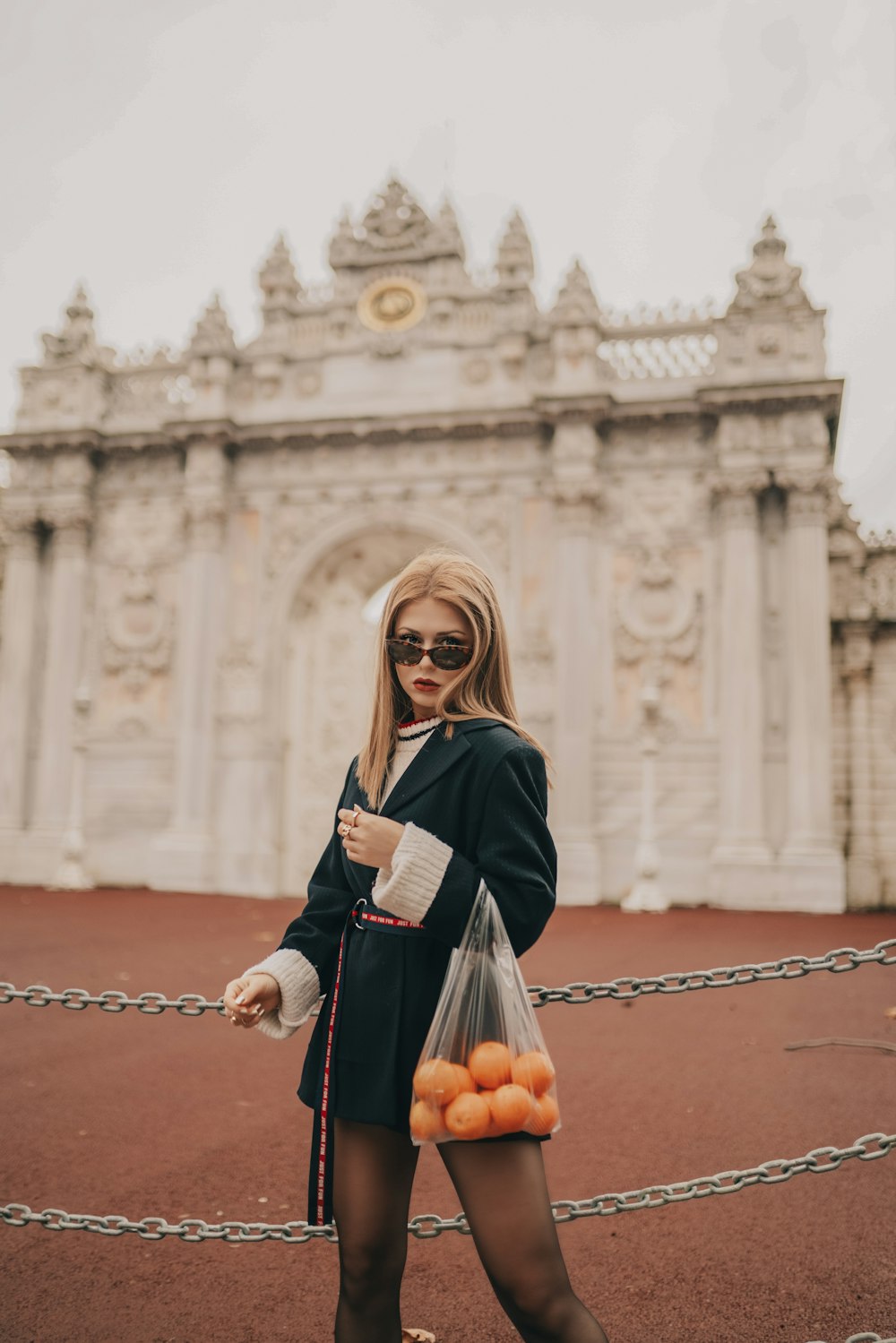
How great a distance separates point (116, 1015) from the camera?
6945 mm

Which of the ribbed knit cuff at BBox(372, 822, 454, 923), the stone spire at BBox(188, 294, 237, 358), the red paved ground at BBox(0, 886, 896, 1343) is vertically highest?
the stone spire at BBox(188, 294, 237, 358)

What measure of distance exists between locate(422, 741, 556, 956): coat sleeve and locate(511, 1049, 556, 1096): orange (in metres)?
0.21

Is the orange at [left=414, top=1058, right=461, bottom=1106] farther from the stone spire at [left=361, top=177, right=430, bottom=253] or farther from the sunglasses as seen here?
the stone spire at [left=361, top=177, right=430, bottom=253]

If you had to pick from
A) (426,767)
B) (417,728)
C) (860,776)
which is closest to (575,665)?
(860,776)

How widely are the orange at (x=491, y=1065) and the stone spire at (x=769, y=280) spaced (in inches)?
623

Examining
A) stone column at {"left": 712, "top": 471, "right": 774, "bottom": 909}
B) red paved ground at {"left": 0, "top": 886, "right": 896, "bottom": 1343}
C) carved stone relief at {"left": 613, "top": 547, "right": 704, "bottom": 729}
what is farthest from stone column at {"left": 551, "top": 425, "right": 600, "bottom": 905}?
red paved ground at {"left": 0, "top": 886, "right": 896, "bottom": 1343}

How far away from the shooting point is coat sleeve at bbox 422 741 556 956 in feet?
6.50

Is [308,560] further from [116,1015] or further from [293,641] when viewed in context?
[116,1015]

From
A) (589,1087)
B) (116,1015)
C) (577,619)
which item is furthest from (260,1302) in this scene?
(577,619)

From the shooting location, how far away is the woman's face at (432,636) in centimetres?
226

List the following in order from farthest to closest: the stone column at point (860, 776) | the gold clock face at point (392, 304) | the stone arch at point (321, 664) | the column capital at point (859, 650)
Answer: the gold clock face at point (392, 304) → the stone arch at point (321, 664) → the column capital at point (859, 650) → the stone column at point (860, 776)

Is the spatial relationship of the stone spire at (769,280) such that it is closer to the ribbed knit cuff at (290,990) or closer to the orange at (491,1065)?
the ribbed knit cuff at (290,990)

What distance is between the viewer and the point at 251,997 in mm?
2160

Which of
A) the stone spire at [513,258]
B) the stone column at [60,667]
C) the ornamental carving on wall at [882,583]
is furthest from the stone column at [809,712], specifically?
the stone column at [60,667]
